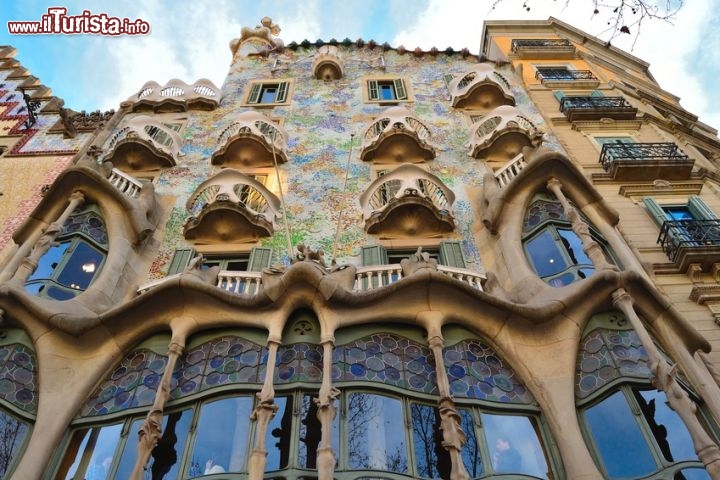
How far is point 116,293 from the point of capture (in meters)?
10.8

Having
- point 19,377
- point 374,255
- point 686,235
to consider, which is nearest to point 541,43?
point 686,235

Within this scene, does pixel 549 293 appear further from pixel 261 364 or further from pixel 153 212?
pixel 153 212

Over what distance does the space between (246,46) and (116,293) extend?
1585 centimetres

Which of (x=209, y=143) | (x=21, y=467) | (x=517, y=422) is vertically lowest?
(x=21, y=467)

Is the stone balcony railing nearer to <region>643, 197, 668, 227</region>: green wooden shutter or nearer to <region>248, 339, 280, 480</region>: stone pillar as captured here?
<region>643, 197, 668, 227</region>: green wooden shutter

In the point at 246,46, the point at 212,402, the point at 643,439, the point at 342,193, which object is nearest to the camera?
the point at 643,439

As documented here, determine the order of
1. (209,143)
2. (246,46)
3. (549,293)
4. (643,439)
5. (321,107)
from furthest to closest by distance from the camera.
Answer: (246,46) → (321,107) → (209,143) → (549,293) → (643,439)

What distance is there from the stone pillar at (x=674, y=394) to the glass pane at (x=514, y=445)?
1857 millimetres

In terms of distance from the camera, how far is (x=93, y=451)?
26.8 ft

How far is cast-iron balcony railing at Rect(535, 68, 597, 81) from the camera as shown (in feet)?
64.7

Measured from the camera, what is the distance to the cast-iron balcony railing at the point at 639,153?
1428 cm

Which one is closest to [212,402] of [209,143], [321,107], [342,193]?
[342,193]

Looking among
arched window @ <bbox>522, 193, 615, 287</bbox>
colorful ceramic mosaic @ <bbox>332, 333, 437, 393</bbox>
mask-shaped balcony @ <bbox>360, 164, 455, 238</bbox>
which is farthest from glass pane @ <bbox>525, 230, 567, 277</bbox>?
colorful ceramic mosaic @ <bbox>332, 333, 437, 393</bbox>

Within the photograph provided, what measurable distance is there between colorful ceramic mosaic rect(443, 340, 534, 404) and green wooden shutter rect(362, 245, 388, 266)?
3329 millimetres
